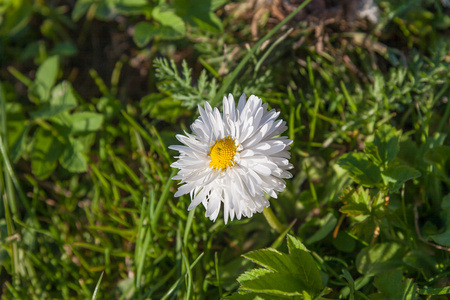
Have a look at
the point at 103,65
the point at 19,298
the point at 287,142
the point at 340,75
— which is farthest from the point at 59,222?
the point at 340,75

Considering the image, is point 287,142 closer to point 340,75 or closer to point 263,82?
point 263,82

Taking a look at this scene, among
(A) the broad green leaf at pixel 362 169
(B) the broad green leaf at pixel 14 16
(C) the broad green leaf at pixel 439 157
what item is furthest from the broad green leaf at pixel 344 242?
(B) the broad green leaf at pixel 14 16

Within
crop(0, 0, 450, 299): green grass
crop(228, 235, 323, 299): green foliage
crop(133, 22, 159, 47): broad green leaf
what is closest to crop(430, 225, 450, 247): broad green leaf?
crop(0, 0, 450, 299): green grass

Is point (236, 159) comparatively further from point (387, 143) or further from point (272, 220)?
point (387, 143)

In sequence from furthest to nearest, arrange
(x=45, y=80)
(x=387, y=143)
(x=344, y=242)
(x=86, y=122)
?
(x=45, y=80) → (x=86, y=122) → (x=344, y=242) → (x=387, y=143)

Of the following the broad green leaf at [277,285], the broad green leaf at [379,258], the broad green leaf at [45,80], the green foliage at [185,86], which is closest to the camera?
the broad green leaf at [277,285]

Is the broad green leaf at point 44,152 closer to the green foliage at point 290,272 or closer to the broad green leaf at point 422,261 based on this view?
the green foliage at point 290,272

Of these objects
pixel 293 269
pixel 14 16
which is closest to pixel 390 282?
pixel 293 269
